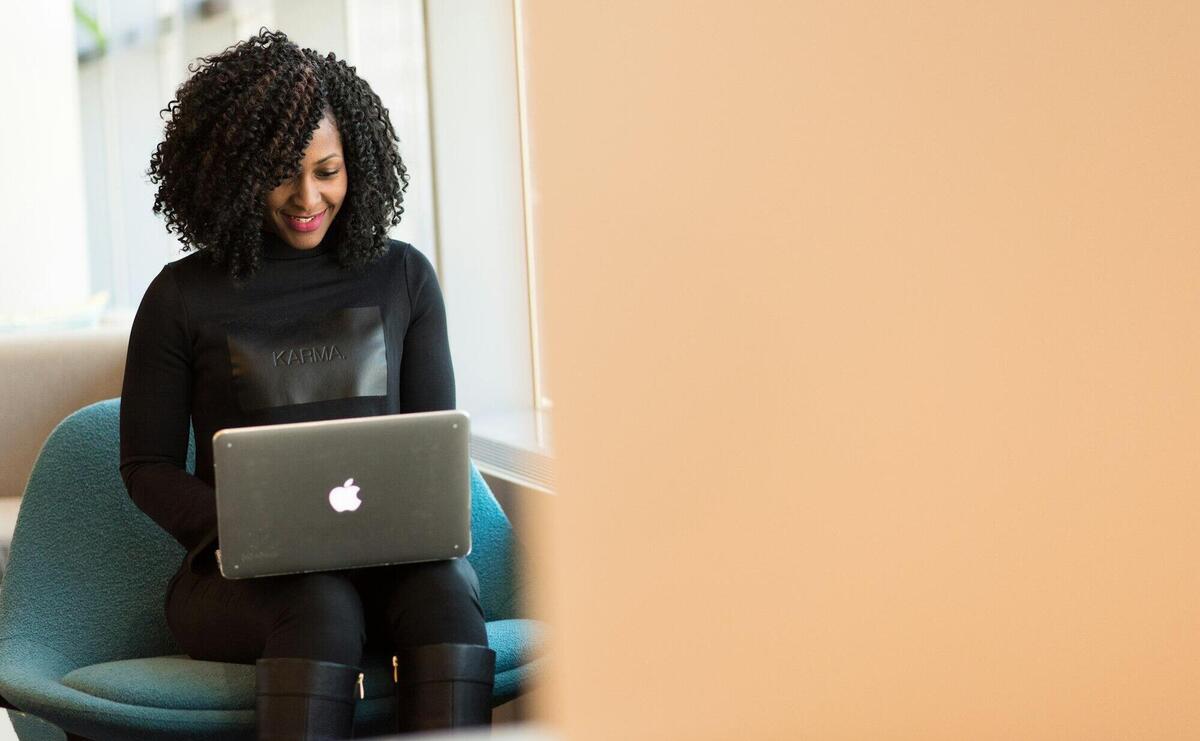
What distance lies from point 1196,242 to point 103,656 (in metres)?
1.78

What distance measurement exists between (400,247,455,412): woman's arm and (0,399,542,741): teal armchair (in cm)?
17

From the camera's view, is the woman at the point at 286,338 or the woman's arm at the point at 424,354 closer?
the woman at the point at 286,338

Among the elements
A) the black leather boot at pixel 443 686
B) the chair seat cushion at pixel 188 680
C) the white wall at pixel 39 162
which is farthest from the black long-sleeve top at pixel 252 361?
the white wall at pixel 39 162

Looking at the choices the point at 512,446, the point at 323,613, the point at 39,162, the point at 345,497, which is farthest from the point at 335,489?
the point at 39,162

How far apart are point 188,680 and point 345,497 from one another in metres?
0.31

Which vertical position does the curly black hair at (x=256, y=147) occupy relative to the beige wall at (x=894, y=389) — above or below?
above

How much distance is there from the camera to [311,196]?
6.38 feet

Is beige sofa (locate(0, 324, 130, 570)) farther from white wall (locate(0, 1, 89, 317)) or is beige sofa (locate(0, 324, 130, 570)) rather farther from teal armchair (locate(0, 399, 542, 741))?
white wall (locate(0, 1, 89, 317))

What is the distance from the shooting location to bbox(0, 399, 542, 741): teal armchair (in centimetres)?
168

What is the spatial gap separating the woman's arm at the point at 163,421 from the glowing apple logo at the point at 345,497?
0.20m

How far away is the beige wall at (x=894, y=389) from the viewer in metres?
0.39

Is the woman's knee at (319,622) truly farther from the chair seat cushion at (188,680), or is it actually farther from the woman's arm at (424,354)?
the woman's arm at (424,354)

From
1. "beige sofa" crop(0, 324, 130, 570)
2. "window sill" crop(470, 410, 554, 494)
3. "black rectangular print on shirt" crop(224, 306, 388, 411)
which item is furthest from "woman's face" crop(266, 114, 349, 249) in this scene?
"beige sofa" crop(0, 324, 130, 570)

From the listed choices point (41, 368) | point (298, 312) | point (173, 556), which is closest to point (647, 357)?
point (298, 312)
